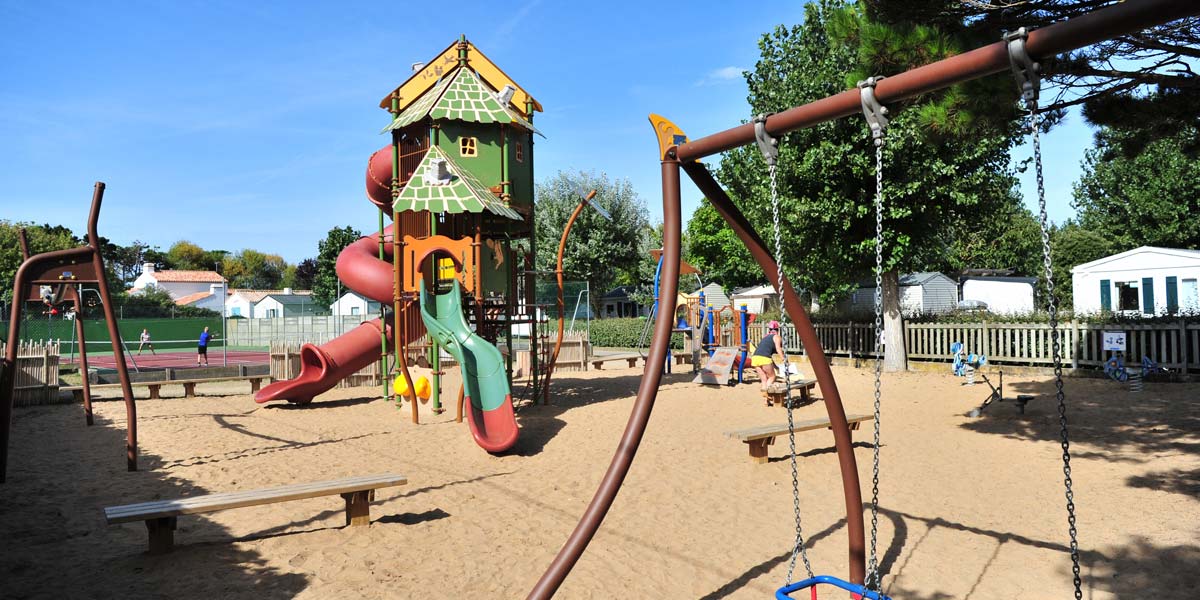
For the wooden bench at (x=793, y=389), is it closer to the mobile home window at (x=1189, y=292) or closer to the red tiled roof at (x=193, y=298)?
the mobile home window at (x=1189, y=292)

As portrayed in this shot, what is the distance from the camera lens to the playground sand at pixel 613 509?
5.15 meters

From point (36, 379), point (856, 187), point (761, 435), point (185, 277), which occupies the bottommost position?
point (761, 435)

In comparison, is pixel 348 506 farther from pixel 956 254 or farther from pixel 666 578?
pixel 956 254

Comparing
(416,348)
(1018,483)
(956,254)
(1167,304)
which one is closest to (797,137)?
(416,348)

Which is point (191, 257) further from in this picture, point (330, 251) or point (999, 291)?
point (999, 291)

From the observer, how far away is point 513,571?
542 centimetres

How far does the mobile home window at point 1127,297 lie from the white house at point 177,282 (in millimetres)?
84495

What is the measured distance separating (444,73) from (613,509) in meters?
10.7

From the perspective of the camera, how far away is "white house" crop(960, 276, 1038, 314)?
34.0 metres

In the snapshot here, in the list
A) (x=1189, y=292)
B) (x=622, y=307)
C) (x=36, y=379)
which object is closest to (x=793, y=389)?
(x=36, y=379)

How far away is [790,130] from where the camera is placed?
13.9ft

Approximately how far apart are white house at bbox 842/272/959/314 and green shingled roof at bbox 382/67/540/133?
911 inches

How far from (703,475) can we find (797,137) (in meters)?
11.7

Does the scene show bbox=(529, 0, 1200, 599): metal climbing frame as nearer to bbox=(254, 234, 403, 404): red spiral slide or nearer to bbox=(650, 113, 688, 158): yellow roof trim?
bbox=(650, 113, 688, 158): yellow roof trim
